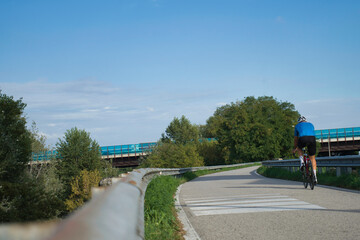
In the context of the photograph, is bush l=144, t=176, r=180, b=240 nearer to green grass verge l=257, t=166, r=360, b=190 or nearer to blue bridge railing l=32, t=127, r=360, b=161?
green grass verge l=257, t=166, r=360, b=190

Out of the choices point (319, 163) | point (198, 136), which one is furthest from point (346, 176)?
point (198, 136)

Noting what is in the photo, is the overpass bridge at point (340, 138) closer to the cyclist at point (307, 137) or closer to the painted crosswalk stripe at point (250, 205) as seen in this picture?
the cyclist at point (307, 137)

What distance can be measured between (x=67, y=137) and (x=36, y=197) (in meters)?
44.6

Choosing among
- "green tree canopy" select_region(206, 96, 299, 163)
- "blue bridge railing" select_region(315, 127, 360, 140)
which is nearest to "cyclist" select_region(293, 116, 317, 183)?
"green tree canopy" select_region(206, 96, 299, 163)

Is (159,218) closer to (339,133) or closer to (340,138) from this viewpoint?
(339,133)

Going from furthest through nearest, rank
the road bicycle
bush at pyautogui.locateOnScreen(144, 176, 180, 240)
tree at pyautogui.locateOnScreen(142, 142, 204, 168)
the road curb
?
tree at pyautogui.locateOnScreen(142, 142, 204, 168)
the road bicycle
the road curb
bush at pyautogui.locateOnScreen(144, 176, 180, 240)

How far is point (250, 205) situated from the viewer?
8.37 m

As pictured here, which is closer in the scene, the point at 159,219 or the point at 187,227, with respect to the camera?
the point at 159,219

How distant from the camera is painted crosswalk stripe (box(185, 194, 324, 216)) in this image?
770 centimetres

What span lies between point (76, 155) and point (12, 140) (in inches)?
1392

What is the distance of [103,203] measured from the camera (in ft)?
3.75

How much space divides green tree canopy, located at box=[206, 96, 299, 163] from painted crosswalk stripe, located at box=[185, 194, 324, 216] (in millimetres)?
62907

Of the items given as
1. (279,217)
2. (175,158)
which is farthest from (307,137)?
(175,158)

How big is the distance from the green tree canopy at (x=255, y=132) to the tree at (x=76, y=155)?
25.3 meters
